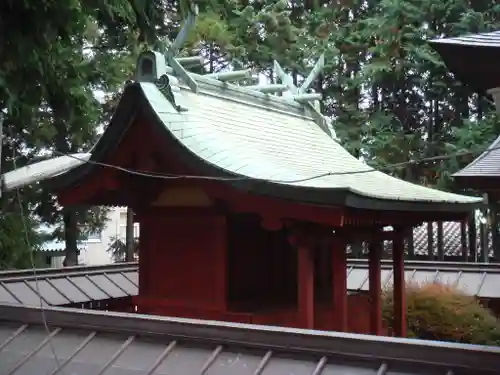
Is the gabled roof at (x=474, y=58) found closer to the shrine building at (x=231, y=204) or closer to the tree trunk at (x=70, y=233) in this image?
the shrine building at (x=231, y=204)

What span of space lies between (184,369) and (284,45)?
14799 millimetres

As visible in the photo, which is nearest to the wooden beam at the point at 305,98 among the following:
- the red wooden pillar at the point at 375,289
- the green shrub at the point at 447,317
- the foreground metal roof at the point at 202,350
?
the red wooden pillar at the point at 375,289

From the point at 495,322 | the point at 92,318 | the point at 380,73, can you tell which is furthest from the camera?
the point at 380,73

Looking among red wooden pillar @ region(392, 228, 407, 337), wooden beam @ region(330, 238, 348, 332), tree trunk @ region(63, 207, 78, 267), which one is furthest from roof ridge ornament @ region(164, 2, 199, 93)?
tree trunk @ region(63, 207, 78, 267)

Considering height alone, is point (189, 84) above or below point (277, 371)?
above

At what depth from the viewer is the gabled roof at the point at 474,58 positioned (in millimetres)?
3244

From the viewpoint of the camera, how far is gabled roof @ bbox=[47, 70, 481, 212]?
5664 millimetres

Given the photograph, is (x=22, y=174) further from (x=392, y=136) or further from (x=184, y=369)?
(x=392, y=136)

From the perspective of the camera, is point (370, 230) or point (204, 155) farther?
point (370, 230)

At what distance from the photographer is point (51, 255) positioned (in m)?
20.4

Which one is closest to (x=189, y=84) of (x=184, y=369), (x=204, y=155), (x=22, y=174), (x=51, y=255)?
(x=204, y=155)

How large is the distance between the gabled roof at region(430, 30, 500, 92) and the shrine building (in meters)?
2.04

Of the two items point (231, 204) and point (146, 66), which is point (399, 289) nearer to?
point (231, 204)

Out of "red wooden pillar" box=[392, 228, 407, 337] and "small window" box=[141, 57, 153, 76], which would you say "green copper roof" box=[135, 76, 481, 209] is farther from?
"red wooden pillar" box=[392, 228, 407, 337]
